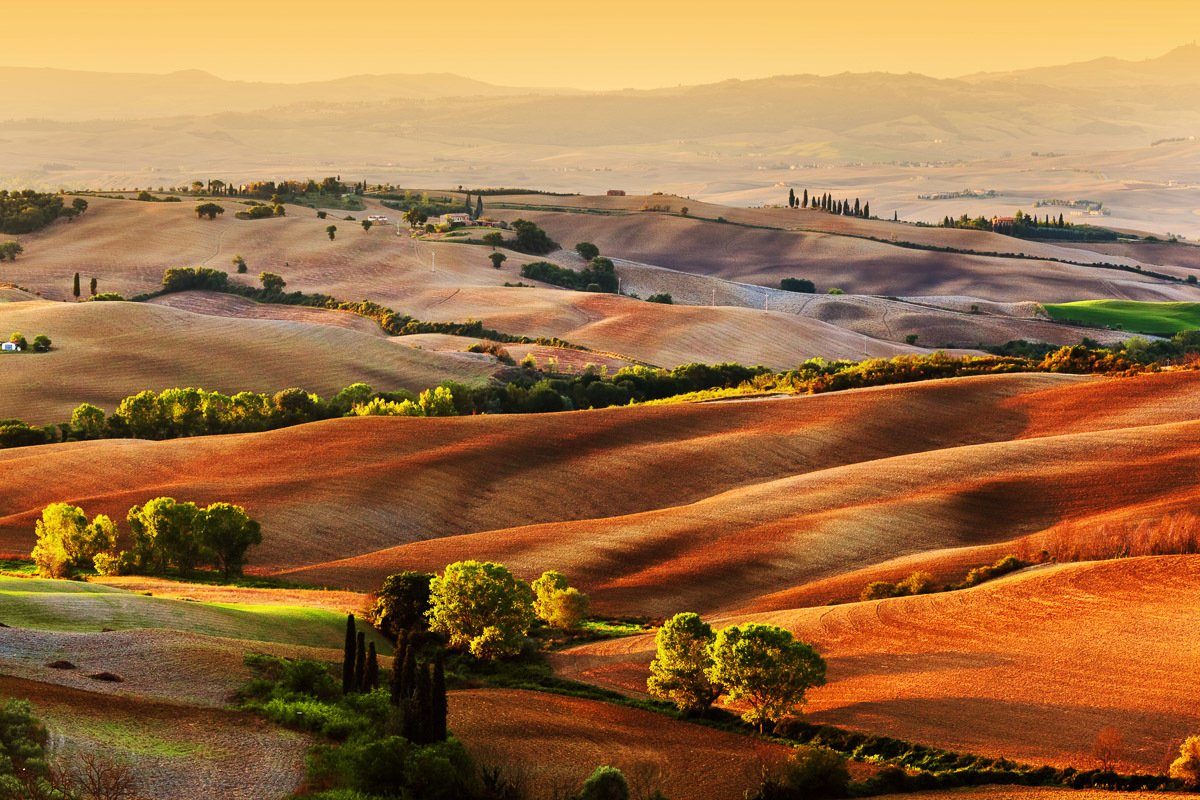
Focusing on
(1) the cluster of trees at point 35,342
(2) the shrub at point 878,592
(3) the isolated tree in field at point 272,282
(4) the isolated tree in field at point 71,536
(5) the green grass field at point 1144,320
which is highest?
(3) the isolated tree in field at point 272,282

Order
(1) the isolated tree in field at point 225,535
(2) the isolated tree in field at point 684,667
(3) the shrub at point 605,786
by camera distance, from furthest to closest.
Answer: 1. (1) the isolated tree in field at point 225,535
2. (2) the isolated tree in field at point 684,667
3. (3) the shrub at point 605,786

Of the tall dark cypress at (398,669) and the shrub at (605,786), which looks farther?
the tall dark cypress at (398,669)

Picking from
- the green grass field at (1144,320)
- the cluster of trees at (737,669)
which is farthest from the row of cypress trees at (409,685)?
the green grass field at (1144,320)

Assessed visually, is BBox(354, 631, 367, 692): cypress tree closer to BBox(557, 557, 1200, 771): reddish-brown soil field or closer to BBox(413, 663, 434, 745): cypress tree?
BBox(413, 663, 434, 745): cypress tree

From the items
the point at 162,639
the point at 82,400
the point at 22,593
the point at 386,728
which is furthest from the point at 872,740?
the point at 82,400

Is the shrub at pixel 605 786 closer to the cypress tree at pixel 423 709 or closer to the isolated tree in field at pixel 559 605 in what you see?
the cypress tree at pixel 423 709

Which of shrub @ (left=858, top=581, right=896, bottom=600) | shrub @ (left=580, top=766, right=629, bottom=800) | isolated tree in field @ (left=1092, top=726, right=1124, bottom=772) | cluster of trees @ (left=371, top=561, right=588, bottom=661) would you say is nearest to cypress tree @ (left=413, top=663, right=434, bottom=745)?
shrub @ (left=580, top=766, right=629, bottom=800)
